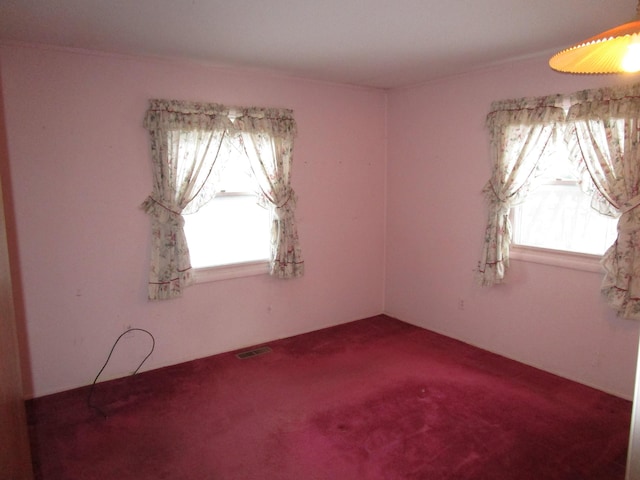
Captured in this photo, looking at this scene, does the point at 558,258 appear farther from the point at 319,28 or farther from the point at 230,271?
the point at 230,271

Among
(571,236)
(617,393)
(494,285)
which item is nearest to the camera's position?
(617,393)

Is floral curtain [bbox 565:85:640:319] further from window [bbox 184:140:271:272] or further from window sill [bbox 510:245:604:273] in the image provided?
window [bbox 184:140:271:272]

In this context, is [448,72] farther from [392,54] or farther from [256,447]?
[256,447]

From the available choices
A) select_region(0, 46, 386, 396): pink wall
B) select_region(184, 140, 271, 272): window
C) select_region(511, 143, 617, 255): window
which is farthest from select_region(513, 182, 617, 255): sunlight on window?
select_region(184, 140, 271, 272): window

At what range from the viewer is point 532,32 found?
2.82 m

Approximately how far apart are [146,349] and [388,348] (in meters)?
2.24

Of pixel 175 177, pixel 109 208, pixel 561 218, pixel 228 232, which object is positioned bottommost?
pixel 228 232

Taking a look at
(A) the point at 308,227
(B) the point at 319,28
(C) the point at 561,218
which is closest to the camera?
(B) the point at 319,28

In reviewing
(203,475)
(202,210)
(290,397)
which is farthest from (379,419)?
(202,210)

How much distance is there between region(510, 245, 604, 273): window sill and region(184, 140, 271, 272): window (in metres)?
2.34

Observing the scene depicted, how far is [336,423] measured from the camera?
9.36 feet

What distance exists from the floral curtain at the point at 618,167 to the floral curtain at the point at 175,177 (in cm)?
293

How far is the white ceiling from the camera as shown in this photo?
2.33 metres

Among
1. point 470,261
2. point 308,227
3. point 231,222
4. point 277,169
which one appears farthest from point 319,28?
point 470,261
